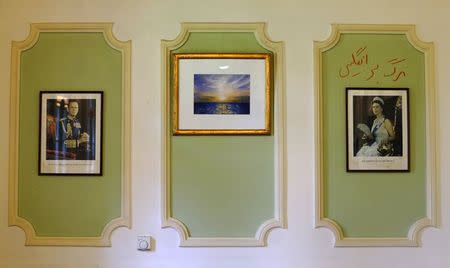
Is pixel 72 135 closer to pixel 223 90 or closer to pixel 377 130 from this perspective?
pixel 223 90

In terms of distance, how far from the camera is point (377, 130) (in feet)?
7.33

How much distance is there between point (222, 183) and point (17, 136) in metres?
1.32

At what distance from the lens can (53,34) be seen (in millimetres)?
2273

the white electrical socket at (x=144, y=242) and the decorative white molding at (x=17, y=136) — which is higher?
the decorative white molding at (x=17, y=136)

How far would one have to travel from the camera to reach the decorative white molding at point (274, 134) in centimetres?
221

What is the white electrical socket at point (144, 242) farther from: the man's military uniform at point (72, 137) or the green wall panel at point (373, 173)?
the green wall panel at point (373, 173)

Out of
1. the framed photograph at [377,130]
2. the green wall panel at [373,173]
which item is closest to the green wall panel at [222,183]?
the green wall panel at [373,173]

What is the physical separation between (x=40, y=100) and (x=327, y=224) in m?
1.95

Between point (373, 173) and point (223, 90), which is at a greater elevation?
point (223, 90)

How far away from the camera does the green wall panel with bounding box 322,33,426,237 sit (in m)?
2.23

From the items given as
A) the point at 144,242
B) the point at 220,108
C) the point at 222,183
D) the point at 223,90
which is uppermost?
the point at 223,90

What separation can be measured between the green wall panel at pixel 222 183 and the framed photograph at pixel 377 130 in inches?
20.4

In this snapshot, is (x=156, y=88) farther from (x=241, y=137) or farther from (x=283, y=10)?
(x=283, y=10)

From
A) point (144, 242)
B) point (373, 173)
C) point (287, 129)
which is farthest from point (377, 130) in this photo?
point (144, 242)
